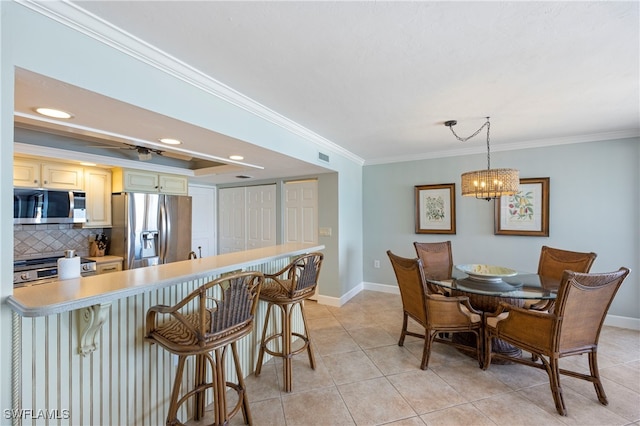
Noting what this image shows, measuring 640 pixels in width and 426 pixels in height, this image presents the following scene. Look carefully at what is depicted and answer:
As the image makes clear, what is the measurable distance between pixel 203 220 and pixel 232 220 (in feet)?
1.77

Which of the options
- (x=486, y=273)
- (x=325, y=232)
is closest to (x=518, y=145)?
(x=486, y=273)

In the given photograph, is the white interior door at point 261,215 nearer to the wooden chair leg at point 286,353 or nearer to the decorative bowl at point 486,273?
the wooden chair leg at point 286,353

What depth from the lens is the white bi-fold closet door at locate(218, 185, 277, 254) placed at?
187 inches

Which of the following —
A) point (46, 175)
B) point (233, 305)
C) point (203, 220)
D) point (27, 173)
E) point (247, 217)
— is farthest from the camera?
point (203, 220)

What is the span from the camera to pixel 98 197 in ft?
11.8

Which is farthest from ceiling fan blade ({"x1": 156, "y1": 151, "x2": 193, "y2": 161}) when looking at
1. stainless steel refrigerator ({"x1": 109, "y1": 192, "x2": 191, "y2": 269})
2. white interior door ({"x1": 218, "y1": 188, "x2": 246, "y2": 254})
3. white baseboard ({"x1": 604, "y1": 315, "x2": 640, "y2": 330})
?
white baseboard ({"x1": 604, "y1": 315, "x2": 640, "y2": 330})

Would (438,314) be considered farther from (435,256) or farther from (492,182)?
(492,182)

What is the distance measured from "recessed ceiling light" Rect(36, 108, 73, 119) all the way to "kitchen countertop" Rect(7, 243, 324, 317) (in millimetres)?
989

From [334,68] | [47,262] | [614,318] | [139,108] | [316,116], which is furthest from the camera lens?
[614,318]

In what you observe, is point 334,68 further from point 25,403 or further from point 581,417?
point 581,417

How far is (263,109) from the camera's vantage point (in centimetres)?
238

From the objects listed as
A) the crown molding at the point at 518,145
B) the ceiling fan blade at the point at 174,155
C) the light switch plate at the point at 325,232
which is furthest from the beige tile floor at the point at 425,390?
the ceiling fan blade at the point at 174,155

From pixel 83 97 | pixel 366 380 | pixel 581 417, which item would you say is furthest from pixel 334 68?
pixel 581 417

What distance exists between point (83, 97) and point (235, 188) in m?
3.77
